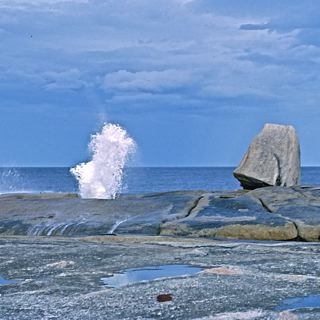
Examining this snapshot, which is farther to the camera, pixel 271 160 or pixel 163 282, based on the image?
pixel 271 160

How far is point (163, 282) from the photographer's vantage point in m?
8.49

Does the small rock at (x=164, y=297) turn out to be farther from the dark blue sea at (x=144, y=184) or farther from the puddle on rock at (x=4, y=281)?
the dark blue sea at (x=144, y=184)

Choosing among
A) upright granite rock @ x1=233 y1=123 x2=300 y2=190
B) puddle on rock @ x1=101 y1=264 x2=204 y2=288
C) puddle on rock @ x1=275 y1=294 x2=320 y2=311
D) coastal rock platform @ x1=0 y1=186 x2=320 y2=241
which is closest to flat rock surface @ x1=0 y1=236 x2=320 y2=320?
puddle on rock @ x1=275 y1=294 x2=320 y2=311

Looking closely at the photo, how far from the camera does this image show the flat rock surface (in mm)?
7055

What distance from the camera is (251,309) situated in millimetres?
7051

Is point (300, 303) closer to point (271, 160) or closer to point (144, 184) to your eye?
point (271, 160)

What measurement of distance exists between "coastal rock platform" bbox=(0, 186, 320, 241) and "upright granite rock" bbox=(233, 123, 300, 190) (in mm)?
2185

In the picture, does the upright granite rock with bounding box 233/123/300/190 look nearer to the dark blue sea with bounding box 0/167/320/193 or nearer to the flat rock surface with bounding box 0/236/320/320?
the flat rock surface with bounding box 0/236/320/320

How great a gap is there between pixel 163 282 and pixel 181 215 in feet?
23.8

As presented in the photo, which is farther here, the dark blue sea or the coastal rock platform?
the dark blue sea

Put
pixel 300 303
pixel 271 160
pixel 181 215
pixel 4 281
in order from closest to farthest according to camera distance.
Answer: pixel 300 303 < pixel 4 281 < pixel 181 215 < pixel 271 160

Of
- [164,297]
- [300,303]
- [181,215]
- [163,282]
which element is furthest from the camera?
[181,215]

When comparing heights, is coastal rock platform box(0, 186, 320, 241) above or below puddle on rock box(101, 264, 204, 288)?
below

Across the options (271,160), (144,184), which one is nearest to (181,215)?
(271,160)
